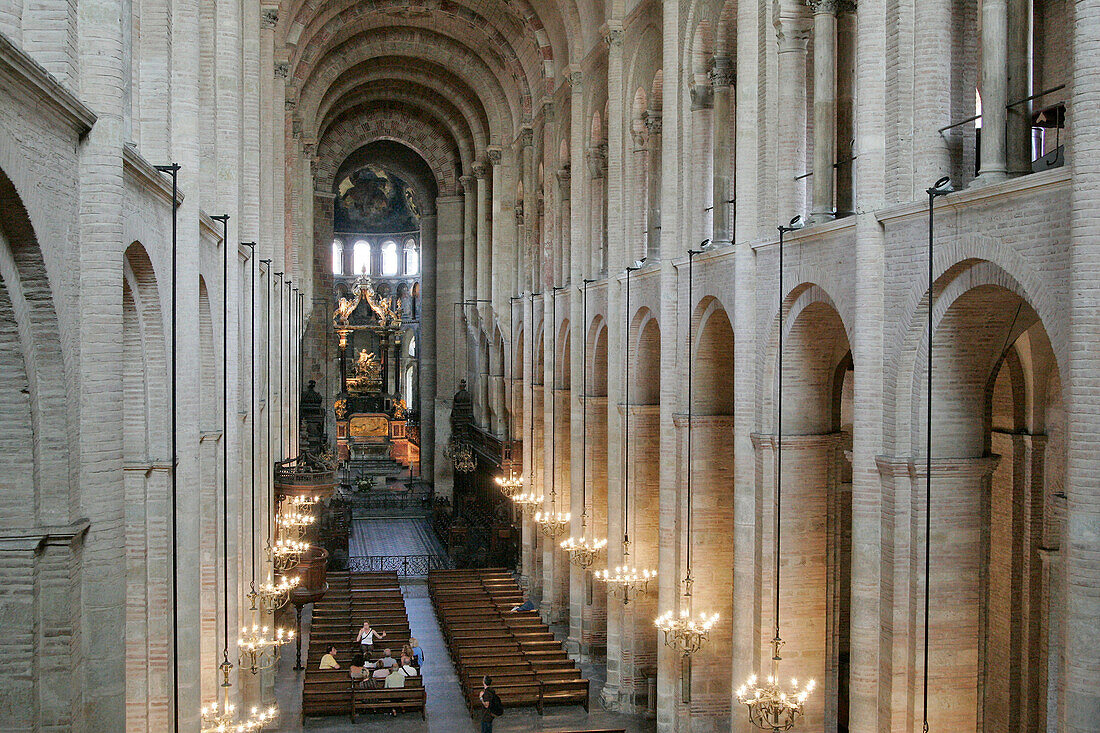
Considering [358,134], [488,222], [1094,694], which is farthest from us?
[358,134]

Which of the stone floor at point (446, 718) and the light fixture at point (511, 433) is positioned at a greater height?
the light fixture at point (511, 433)

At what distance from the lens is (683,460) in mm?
16719

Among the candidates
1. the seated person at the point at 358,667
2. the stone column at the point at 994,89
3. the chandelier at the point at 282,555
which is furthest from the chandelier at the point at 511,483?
the stone column at the point at 994,89

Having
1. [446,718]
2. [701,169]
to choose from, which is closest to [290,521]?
[446,718]

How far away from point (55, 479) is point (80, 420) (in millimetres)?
461

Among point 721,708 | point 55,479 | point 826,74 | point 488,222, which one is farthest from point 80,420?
point 488,222

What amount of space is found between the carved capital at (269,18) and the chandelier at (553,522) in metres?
12.0

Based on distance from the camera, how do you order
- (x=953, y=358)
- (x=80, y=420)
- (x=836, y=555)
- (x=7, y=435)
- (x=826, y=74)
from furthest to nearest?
(x=836, y=555) < (x=826, y=74) < (x=953, y=358) < (x=80, y=420) < (x=7, y=435)

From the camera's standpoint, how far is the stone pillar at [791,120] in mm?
13391

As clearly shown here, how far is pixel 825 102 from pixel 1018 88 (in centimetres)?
303

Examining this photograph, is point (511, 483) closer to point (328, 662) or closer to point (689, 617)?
point (328, 662)

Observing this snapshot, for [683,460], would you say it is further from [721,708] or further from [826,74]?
[826,74]

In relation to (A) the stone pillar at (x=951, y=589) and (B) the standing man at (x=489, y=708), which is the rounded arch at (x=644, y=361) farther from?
(A) the stone pillar at (x=951, y=589)

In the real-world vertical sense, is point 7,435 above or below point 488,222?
below
